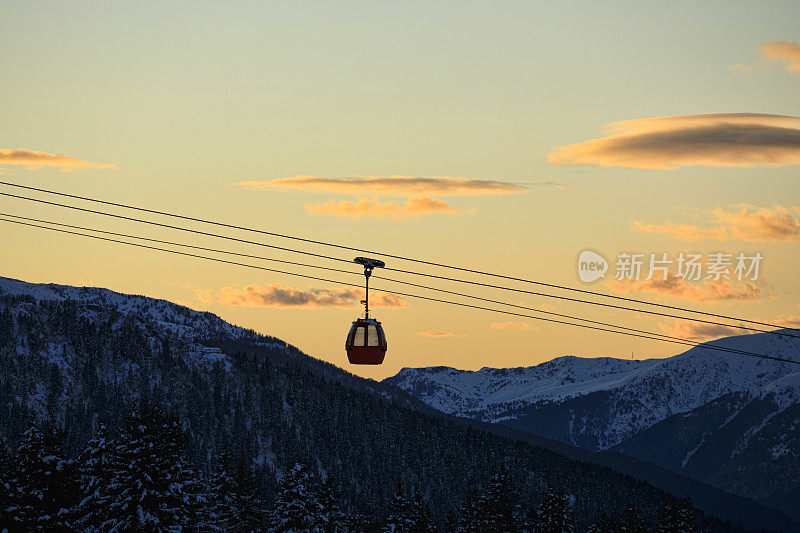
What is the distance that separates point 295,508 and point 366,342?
41.6 meters

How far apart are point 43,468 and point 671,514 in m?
58.6

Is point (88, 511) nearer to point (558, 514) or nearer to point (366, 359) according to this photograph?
point (366, 359)

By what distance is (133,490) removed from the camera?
67188mm

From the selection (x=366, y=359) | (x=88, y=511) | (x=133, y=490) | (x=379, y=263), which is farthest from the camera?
(x=88, y=511)

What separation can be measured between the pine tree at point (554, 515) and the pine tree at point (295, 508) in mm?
23887

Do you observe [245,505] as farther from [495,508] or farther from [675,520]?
[675,520]

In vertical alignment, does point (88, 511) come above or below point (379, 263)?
below

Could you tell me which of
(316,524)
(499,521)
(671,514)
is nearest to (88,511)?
(316,524)

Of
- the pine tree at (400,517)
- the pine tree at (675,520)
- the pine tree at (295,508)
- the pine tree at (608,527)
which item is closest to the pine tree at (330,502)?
the pine tree at (400,517)

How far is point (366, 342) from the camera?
168ft

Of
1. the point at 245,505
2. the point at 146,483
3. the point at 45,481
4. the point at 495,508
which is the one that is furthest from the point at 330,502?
the point at 146,483

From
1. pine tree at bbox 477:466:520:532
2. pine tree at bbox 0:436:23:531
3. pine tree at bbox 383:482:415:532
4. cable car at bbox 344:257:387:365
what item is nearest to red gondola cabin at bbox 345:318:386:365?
cable car at bbox 344:257:387:365

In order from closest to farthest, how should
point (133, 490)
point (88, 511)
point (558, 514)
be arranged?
point (133, 490), point (88, 511), point (558, 514)

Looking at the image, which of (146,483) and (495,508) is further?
(495,508)
